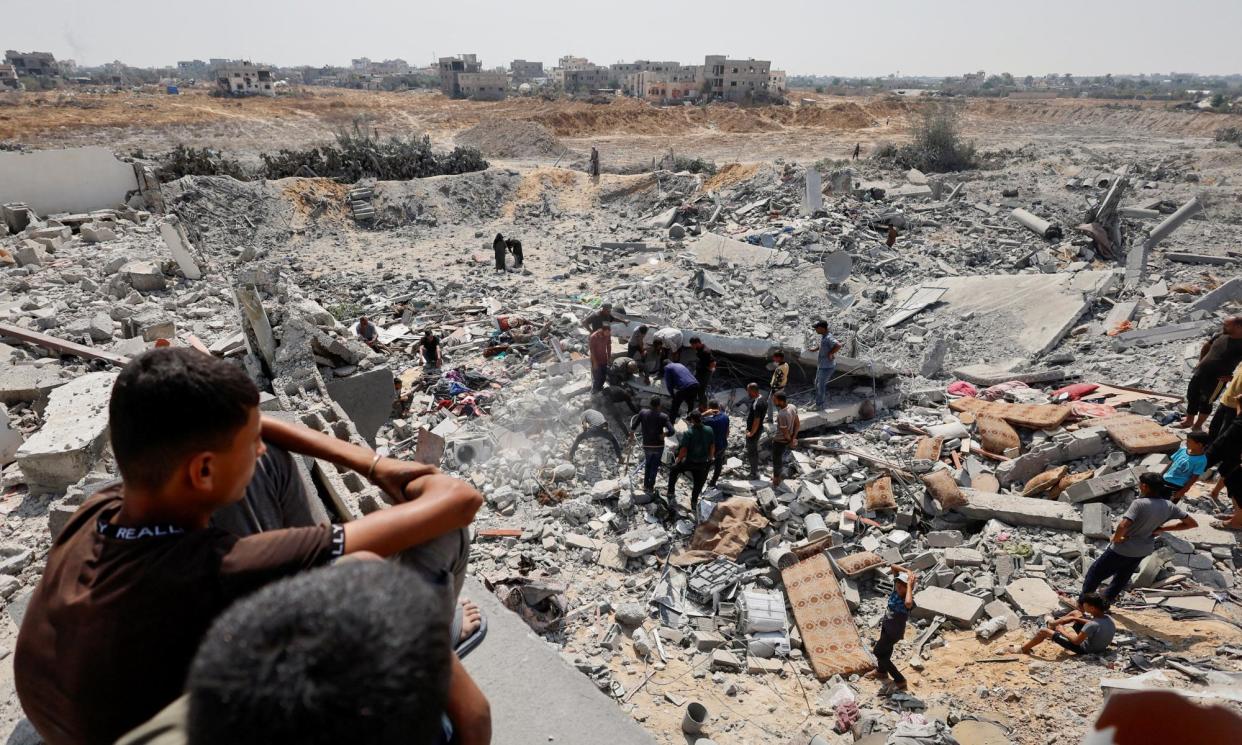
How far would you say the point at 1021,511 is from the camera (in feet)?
18.8

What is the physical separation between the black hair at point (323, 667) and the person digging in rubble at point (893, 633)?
4088 millimetres

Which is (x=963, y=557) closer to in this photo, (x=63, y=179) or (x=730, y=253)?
(x=730, y=253)

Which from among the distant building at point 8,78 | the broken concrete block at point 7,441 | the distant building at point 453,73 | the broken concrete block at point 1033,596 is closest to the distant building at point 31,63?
the distant building at point 8,78

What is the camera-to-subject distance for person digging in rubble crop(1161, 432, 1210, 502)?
479 centimetres

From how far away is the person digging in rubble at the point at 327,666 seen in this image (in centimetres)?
72

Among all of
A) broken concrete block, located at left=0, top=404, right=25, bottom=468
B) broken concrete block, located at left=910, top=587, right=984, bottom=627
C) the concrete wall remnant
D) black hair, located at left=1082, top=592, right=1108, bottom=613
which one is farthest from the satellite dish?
the concrete wall remnant

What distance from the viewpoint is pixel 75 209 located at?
1490 centimetres

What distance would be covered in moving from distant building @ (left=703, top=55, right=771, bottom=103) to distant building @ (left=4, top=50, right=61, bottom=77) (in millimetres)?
76617

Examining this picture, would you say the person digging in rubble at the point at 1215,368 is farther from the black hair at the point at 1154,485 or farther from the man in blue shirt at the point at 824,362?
the man in blue shirt at the point at 824,362

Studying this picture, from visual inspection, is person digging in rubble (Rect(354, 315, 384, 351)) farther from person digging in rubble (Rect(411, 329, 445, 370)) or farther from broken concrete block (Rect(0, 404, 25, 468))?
broken concrete block (Rect(0, 404, 25, 468))

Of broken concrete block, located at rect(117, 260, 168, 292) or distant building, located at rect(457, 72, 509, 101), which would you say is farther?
distant building, located at rect(457, 72, 509, 101)

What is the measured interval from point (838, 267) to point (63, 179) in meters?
17.1

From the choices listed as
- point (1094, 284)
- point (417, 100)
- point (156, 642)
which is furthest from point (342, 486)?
point (417, 100)

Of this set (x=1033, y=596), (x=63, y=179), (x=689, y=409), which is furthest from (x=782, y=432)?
(x=63, y=179)
